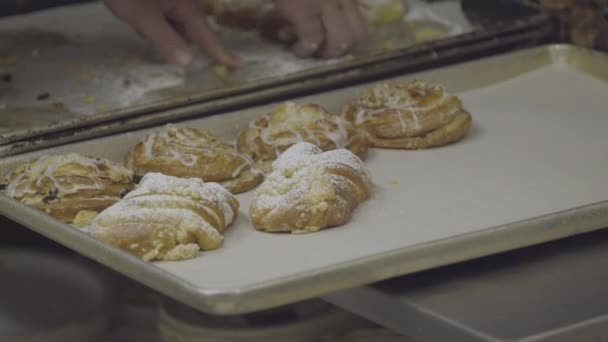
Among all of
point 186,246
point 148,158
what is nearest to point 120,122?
point 148,158

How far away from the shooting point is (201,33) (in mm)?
2701

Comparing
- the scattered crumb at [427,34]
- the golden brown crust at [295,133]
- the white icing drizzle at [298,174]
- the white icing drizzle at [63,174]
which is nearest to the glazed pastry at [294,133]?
the golden brown crust at [295,133]

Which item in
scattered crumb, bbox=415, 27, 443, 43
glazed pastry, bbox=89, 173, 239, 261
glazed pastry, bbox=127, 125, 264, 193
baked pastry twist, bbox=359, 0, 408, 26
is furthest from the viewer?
baked pastry twist, bbox=359, 0, 408, 26

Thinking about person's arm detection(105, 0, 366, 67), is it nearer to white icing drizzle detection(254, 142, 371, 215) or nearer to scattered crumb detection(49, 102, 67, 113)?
scattered crumb detection(49, 102, 67, 113)

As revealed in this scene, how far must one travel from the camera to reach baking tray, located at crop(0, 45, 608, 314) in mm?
1620

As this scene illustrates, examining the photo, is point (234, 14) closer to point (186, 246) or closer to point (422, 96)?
point (422, 96)

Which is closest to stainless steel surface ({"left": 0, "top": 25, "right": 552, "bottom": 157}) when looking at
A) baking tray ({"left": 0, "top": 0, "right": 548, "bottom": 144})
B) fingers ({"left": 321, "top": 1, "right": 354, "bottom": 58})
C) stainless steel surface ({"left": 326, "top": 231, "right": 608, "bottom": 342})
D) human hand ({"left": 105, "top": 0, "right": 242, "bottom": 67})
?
baking tray ({"left": 0, "top": 0, "right": 548, "bottom": 144})

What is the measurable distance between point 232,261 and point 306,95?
889mm

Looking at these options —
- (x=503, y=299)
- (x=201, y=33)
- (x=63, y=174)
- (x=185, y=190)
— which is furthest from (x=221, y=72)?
(x=503, y=299)

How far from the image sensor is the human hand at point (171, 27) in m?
2.64

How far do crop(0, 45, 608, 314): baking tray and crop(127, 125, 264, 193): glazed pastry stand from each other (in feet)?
0.27

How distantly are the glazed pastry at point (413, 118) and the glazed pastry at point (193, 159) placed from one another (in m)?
0.31

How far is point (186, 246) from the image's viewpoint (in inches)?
69.1

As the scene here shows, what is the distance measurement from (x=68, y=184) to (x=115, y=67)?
2.47 ft
